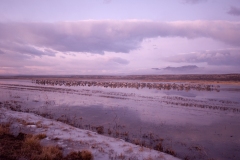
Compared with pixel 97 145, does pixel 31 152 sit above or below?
above

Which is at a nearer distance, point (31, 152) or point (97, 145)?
point (31, 152)

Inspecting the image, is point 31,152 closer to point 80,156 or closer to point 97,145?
point 80,156

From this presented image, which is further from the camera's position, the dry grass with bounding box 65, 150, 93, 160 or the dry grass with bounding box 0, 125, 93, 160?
the dry grass with bounding box 65, 150, 93, 160

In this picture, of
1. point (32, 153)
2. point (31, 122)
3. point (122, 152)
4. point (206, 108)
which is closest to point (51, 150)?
point (32, 153)

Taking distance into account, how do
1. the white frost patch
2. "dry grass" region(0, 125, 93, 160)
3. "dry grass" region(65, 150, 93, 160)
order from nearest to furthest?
"dry grass" region(0, 125, 93, 160) < "dry grass" region(65, 150, 93, 160) < the white frost patch

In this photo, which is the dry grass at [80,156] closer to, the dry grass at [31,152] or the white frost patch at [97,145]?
the dry grass at [31,152]

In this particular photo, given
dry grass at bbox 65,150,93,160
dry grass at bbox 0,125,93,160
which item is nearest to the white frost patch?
dry grass at bbox 65,150,93,160

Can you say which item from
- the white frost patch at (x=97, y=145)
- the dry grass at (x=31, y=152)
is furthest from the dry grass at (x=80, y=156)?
the white frost patch at (x=97, y=145)

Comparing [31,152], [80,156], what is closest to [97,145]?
[80,156]

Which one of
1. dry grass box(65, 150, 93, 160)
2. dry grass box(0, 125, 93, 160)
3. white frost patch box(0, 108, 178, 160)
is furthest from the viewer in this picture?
white frost patch box(0, 108, 178, 160)

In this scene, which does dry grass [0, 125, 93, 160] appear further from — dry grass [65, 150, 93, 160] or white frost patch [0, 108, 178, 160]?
white frost patch [0, 108, 178, 160]

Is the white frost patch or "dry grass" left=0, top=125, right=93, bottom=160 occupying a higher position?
"dry grass" left=0, top=125, right=93, bottom=160

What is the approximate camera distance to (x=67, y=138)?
Answer: 844 centimetres

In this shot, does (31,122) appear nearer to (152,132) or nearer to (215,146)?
(152,132)
